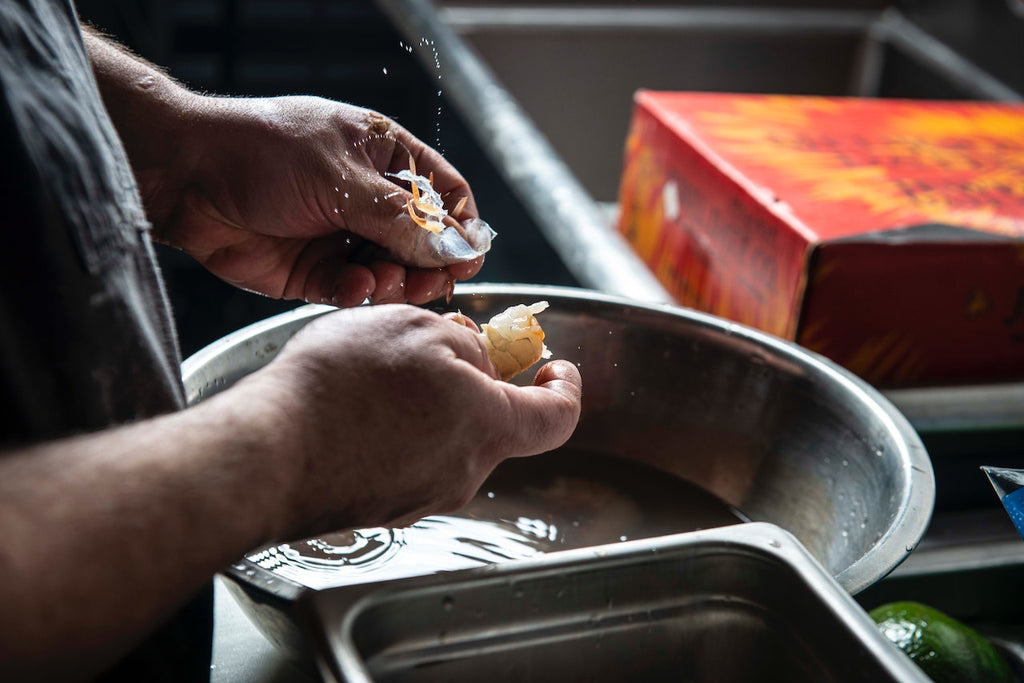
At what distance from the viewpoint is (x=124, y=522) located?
501 millimetres

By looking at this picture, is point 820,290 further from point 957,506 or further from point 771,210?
point 957,506

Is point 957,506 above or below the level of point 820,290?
below

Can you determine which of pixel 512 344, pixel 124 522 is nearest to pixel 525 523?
pixel 512 344

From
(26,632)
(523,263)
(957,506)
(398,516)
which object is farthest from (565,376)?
(523,263)

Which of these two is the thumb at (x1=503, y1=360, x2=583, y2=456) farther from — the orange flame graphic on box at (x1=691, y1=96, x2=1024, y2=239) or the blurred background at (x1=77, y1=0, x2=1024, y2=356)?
the blurred background at (x1=77, y1=0, x2=1024, y2=356)

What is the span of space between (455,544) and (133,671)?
354mm

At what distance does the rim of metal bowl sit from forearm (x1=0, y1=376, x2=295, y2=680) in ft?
1.16

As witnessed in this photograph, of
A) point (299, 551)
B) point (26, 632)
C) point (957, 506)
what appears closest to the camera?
point (26, 632)

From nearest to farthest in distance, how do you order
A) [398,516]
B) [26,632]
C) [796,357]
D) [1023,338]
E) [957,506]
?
[26,632]
[398,516]
[796,357]
[957,506]
[1023,338]

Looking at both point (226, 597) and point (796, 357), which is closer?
point (226, 597)

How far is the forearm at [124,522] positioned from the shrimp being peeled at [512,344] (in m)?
0.30

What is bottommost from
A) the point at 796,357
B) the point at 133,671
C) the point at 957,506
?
the point at 957,506

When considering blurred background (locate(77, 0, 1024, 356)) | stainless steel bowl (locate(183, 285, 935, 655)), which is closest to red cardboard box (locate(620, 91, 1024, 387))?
stainless steel bowl (locate(183, 285, 935, 655))

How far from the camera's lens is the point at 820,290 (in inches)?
48.4
